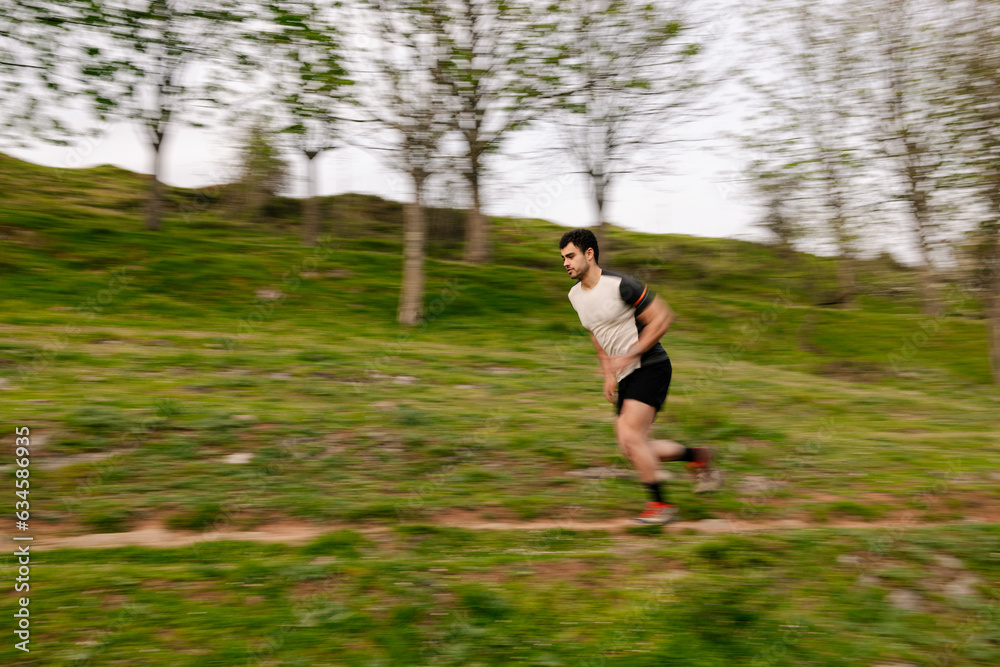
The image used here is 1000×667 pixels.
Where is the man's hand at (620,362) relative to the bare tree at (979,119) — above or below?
below

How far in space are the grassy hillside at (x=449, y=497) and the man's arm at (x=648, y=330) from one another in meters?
1.41

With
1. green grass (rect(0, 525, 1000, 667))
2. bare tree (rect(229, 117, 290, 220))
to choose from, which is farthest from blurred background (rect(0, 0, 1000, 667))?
bare tree (rect(229, 117, 290, 220))

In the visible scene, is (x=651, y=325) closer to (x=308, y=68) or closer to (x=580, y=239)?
(x=580, y=239)

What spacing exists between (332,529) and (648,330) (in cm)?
295

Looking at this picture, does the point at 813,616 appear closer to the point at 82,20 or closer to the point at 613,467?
the point at 613,467

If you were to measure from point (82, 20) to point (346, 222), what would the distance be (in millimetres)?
23407

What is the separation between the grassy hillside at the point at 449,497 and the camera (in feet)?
14.1

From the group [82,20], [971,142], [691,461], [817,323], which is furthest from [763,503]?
[817,323]

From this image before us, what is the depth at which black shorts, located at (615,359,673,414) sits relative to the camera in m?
5.85

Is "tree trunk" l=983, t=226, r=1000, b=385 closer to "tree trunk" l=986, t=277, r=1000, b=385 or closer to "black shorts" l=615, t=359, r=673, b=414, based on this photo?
"tree trunk" l=986, t=277, r=1000, b=385

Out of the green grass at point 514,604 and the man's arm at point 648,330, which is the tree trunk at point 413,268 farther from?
the green grass at point 514,604

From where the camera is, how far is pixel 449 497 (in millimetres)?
6742

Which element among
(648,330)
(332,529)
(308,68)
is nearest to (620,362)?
(648,330)

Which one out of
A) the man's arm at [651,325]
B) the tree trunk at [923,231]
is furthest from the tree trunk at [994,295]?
the man's arm at [651,325]
